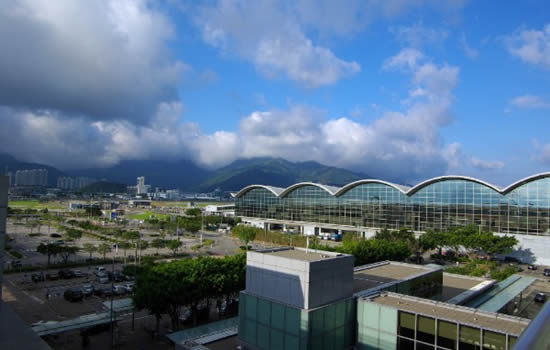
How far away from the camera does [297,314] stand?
45.2ft

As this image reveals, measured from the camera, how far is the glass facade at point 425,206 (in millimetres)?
45562

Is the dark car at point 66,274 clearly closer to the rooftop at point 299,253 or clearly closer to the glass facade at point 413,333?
the rooftop at point 299,253

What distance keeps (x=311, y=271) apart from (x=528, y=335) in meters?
12.6

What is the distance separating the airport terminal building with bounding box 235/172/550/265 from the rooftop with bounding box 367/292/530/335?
38.1 m

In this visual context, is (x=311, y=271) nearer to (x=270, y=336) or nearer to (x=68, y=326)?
(x=270, y=336)

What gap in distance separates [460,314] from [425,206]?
4127cm

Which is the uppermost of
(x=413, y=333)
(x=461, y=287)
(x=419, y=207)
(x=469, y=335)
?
(x=419, y=207)

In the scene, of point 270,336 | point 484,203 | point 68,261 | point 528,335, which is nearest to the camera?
A: point 528,335

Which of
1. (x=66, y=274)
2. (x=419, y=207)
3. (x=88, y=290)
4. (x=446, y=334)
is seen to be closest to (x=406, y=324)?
(x=446, y=334)

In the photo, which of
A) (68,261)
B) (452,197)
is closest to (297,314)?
(68,261)

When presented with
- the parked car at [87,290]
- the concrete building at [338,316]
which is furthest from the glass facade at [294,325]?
the parked car at [87,290]

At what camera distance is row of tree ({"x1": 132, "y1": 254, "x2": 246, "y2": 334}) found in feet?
63.0

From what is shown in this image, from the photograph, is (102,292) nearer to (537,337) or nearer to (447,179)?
(537,337)

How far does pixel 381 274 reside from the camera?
21.5 metres
